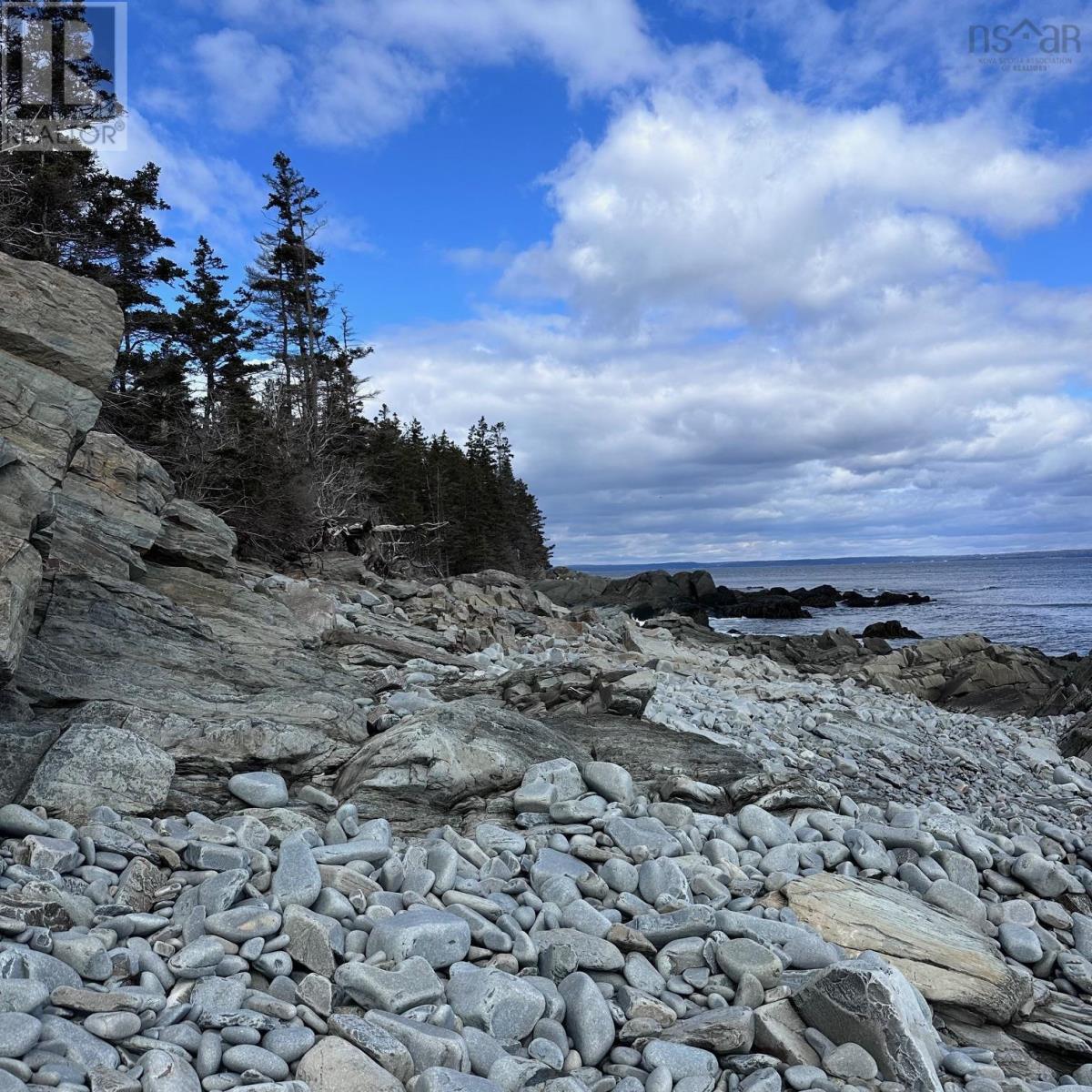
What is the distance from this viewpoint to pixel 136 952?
3.74 m

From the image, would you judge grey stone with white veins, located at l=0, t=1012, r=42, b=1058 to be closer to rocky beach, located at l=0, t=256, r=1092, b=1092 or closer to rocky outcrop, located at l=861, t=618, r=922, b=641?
rocky beach, located at l=0, t=256, r=1092, b=1092

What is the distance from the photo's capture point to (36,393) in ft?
25.8

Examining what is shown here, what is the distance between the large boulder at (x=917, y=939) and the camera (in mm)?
4680

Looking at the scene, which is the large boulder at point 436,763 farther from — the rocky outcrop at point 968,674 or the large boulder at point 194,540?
the rocky outcrop at point 968,674

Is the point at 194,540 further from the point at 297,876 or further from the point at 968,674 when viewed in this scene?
the point at 968,674

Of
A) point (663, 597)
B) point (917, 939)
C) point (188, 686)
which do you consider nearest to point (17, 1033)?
point (188, 686)

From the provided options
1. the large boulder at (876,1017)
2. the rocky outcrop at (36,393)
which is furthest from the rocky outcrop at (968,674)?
the rocky outcrop at (36,393)

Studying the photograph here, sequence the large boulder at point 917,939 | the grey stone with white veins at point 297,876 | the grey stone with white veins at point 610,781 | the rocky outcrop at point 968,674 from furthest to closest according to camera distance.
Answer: the rocky outcrop at point 968,674 → the grey stone with white veins at point 610,781 → the large boulder at point 917,939 → the grey stone with white veins at point 297,876

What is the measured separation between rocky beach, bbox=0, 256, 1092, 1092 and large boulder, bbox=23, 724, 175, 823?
22 millimetres

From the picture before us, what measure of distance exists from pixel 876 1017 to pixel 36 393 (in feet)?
28.2

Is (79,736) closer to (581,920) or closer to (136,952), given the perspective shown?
(136,952)

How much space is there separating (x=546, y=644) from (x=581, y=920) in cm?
1219

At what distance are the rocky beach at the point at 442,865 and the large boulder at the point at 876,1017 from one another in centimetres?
1

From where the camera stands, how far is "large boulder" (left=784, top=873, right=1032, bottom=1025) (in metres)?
4.68
